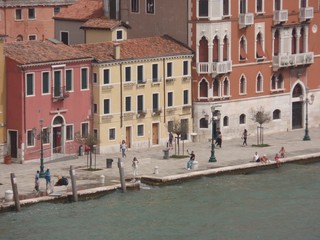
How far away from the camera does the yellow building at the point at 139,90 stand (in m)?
94.1

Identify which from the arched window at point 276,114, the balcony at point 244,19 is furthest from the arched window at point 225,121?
the balcony at point 244,19

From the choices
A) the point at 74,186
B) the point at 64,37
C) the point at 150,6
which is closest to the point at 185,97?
the point at 150,6

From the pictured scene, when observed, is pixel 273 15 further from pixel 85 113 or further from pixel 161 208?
pixel 161 208

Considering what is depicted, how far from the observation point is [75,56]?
3642 inches

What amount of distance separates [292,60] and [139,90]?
1148 cm

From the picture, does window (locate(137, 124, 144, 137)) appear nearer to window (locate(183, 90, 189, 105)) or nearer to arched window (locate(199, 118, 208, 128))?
window (locate(183, 90, 189, 105))

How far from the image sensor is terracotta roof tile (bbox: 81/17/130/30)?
3873 inches

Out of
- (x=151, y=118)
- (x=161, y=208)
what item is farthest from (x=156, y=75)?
(x=161, y=208)

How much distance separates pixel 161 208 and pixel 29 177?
7.50m

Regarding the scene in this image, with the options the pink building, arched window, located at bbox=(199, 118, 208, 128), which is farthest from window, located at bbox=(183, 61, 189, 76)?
the pink building

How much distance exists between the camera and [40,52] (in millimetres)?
91438

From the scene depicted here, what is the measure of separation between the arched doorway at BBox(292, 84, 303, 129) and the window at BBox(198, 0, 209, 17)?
356 inches

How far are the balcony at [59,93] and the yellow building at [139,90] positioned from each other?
2384 mm

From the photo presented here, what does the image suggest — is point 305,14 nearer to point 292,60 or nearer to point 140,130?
point 292,60
